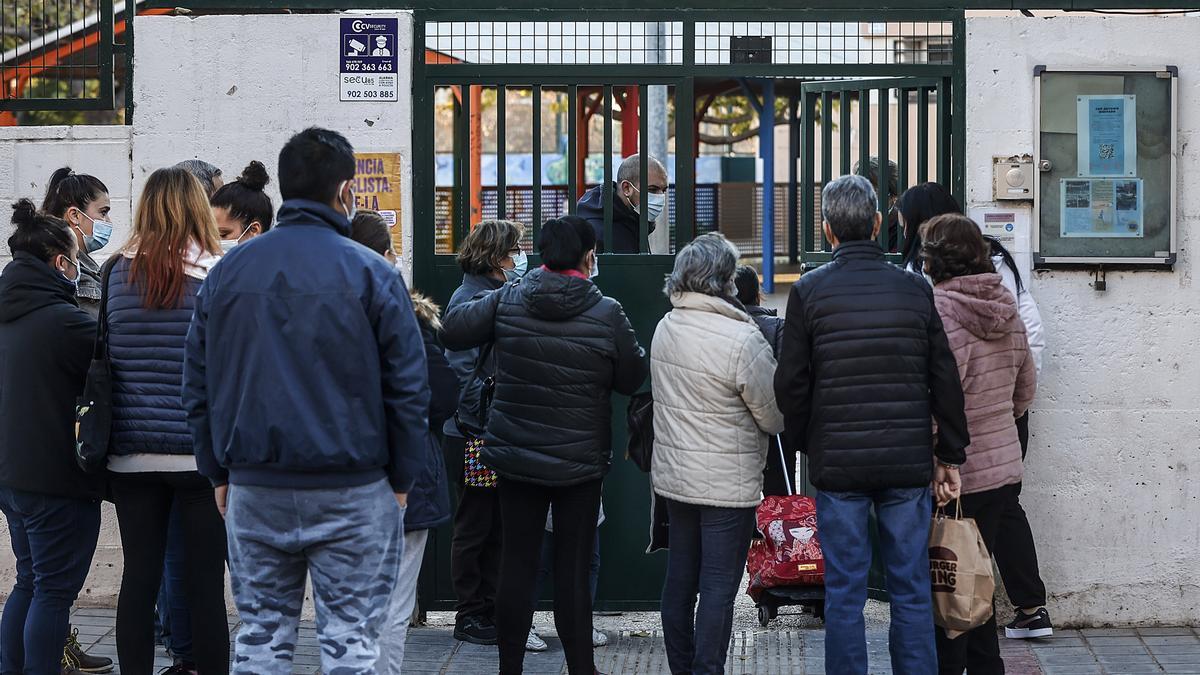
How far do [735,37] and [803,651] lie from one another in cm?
258

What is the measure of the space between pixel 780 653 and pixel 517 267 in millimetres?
1870

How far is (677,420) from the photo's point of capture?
4.93 meters

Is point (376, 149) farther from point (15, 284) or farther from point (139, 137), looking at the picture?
point (15, 284)

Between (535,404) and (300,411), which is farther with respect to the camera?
(535,404)

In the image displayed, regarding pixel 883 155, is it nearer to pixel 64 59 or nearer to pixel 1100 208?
pixel 1100 208

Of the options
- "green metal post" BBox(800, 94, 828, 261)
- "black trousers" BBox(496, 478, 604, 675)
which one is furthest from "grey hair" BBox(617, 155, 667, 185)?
"black trousers" BBox(496, 478, 604, 675)

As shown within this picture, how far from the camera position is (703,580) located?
495cm

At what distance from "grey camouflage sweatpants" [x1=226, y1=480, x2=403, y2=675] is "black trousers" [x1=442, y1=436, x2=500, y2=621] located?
1954mm

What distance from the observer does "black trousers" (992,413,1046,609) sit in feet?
18.9

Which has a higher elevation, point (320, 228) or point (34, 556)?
point (320, 228)

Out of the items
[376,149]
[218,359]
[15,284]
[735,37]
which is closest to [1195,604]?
[735,37]

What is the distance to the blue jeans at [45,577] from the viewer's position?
4.76 metres

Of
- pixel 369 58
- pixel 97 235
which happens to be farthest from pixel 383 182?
pixel 97 235

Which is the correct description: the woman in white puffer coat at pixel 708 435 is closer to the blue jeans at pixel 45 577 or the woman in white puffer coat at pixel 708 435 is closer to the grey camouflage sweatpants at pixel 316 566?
the grey camouflage sweatpants at pixel 316 566
